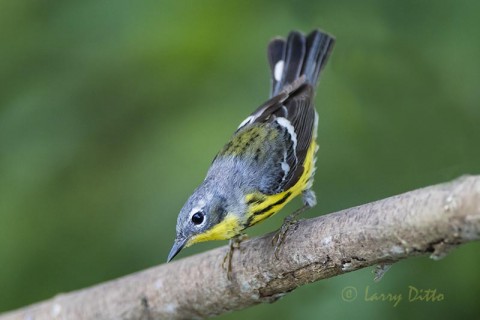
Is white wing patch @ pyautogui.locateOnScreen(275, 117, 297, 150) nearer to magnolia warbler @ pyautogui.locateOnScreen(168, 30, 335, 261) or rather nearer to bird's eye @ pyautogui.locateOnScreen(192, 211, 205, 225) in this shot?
magnolia warbler @ pyautogui.locateOnScreen(168, 30, 335, 261)

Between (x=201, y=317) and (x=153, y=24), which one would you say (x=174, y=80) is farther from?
(x=201, y=317)

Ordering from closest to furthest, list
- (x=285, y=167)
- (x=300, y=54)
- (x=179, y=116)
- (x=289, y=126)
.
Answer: (x=285, y=167), (x=289, y=126), (x=179, y=116), (x=300, y=54)

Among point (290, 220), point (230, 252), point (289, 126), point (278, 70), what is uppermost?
point (278, 70)

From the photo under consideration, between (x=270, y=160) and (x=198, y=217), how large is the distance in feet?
1.77

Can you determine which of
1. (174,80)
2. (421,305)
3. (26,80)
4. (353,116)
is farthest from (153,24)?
(421,305)

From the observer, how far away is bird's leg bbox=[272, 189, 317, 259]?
2.89 m

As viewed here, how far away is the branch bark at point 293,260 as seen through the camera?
2172 mm

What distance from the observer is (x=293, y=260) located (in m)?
2.77

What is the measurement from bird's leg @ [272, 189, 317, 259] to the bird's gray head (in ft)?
0.76

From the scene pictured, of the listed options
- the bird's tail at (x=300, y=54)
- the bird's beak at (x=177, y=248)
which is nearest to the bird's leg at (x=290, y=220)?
the bird's beak at (x=177, y=248)

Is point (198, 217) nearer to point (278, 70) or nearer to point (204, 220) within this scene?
point (204, 220)

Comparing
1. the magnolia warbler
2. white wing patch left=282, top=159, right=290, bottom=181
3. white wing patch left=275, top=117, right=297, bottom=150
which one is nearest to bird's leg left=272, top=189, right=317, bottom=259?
the magnolia warbler

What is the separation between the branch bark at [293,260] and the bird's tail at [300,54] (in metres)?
1.11

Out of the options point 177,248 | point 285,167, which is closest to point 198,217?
point 177,248
